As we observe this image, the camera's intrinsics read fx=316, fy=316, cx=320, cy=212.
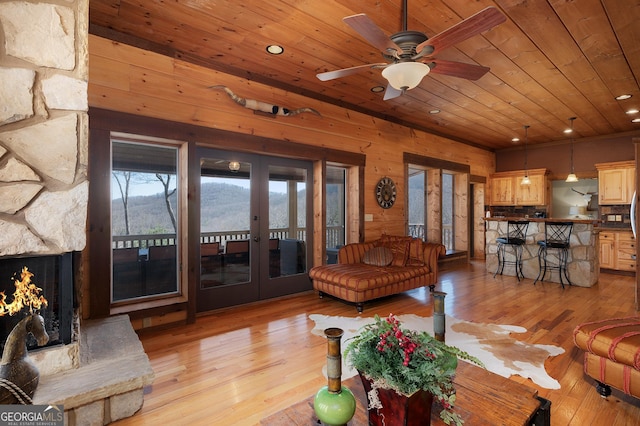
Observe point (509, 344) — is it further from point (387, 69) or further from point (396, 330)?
point (387, 69)

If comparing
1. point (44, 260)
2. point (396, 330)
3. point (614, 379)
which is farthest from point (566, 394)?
point (44, 260)

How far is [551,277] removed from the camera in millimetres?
5957

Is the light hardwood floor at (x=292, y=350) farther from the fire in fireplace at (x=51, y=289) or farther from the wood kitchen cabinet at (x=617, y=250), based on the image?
the wood kitchen cabinet at (x=617, y=250)

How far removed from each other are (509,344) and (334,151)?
3536 millimetres

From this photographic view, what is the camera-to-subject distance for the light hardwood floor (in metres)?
2.15

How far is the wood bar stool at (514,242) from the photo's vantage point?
6168mm

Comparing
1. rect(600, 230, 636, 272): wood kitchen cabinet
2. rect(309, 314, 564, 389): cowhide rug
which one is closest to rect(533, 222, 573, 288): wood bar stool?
rect(600, 230, 636, 272): wood kitchen cabinet

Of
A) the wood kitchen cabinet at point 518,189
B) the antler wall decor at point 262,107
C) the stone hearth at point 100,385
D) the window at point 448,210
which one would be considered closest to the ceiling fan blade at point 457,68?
the antler wall decor at point 262,107

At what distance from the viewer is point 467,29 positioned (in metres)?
2.12

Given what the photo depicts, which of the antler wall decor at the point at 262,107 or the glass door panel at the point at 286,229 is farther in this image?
the glass door panel at the point at 286,229

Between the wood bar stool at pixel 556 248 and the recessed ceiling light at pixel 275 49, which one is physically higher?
the recessed ceiling light at pixel 275 49

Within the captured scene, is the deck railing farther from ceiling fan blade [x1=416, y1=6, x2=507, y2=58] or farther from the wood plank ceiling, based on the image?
ceiling fan blade [x1=416, y1=6, x2=507, y2=58]

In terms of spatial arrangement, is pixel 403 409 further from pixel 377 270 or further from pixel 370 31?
pixel 377 270

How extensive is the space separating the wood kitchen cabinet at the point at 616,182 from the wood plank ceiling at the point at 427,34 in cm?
178
